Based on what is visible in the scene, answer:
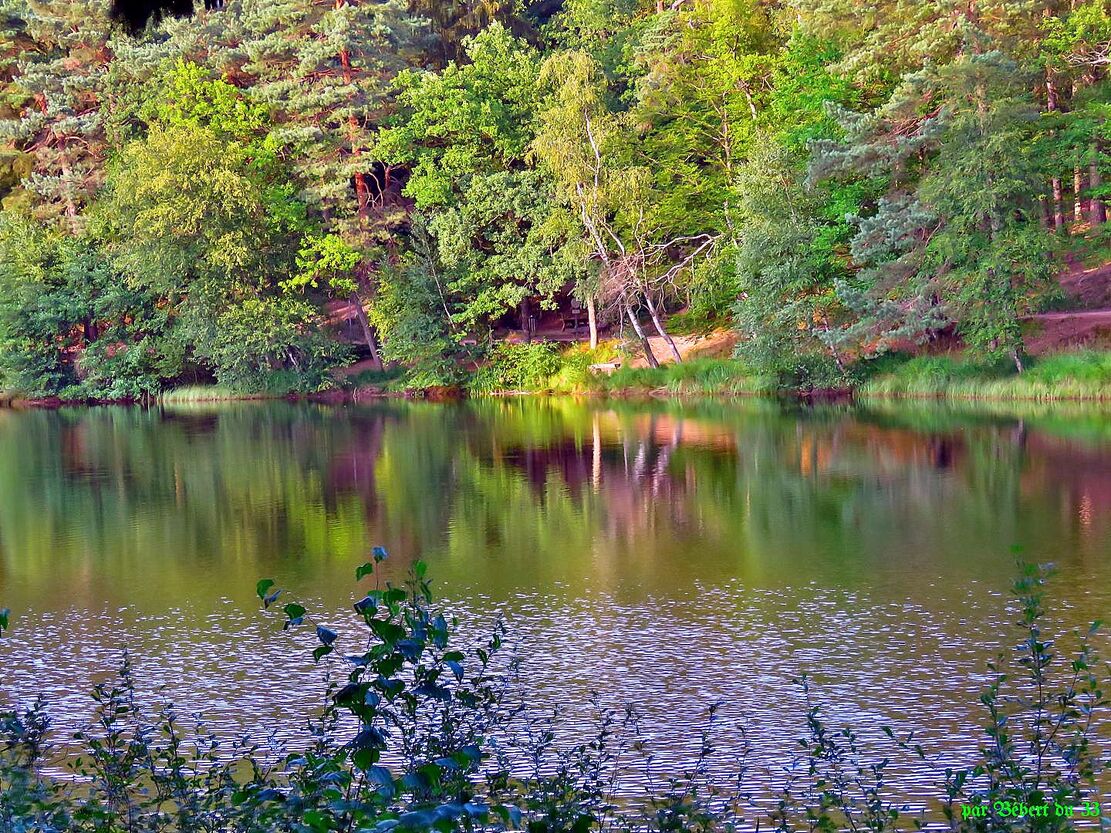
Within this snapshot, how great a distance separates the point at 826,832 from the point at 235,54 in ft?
163

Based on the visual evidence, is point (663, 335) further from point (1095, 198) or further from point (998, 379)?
point (1095, 198)

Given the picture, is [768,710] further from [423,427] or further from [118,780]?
[423,427]

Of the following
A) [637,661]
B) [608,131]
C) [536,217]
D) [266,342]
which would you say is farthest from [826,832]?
[266,342]

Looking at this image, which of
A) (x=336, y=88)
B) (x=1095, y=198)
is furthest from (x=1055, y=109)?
(x=336, y=88)

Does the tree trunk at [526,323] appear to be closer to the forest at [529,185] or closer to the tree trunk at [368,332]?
the forest at [529,185]

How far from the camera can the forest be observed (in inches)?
1346

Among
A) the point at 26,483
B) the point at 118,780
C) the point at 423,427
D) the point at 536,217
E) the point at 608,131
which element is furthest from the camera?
the point at 536,217

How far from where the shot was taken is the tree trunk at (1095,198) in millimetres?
34781

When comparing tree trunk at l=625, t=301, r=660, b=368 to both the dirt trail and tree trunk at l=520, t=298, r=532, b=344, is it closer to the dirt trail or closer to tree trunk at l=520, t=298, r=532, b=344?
tree trunk at l=520, t=298, r=532, b=344

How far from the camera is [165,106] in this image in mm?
49500

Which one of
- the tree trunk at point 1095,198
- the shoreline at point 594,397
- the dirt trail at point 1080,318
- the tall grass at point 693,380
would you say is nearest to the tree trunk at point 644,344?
the tall grass at point 693,380

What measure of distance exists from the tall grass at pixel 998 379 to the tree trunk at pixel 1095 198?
5831mm

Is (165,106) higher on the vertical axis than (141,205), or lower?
higher

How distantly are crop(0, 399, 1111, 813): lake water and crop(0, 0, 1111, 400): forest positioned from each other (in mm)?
6465
